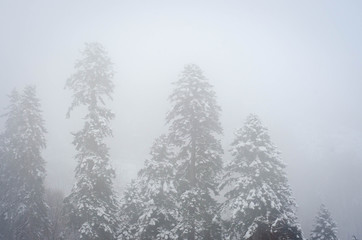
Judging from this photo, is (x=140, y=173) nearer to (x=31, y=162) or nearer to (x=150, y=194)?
(x=150, y=194)

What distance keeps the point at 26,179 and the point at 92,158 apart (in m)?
10.2

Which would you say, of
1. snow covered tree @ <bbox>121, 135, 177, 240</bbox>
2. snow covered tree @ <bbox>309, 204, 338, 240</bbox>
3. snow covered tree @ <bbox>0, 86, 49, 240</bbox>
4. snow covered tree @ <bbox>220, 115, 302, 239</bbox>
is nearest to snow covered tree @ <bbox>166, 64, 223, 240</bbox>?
snow covered tree @ <bbox>121, 135, 177, 240</bbox>

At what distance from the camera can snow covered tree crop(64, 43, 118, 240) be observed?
20.0 metres

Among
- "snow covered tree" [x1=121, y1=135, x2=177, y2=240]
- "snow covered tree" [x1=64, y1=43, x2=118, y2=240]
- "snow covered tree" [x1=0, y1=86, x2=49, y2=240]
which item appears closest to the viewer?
"snow covered tree" [x1=64, y1=43, x2=118, y2=240]

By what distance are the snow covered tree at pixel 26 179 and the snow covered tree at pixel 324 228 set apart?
25.6m

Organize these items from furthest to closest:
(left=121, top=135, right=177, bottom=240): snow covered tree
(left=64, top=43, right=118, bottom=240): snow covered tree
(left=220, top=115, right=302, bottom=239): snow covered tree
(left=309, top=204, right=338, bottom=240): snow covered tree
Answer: (left=309, top=204, right=338, bottom=240): snow covered tree < (left=121, top=135, right=177, bottom=240): snow covered tree < (left=64, top=43, right=118, bottom=240): snow covered tree < (left=220, top=115, right=302, bottom=239): snow covered tree

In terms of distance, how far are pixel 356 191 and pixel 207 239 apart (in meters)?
Result: 210

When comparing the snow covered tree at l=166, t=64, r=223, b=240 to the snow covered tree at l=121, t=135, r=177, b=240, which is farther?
the snow covered tree at l=121, t=135, r=177, b=240

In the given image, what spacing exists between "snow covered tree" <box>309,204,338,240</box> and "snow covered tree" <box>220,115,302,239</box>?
14.0 m

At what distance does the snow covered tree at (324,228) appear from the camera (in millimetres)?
31542

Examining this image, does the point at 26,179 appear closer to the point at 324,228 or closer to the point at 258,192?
the point at 258,192

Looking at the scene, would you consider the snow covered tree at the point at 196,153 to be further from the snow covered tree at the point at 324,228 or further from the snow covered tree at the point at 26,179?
the snow covered tree at the point at 324,228

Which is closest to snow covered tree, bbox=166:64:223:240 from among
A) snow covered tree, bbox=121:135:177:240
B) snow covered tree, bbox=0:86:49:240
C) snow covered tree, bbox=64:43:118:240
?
snow covered tree, bbox=121:135:177:240

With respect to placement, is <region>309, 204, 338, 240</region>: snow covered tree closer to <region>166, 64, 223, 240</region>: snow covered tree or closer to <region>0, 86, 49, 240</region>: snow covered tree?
<region>166, 64, 223, 240</region>: snow covered tree
